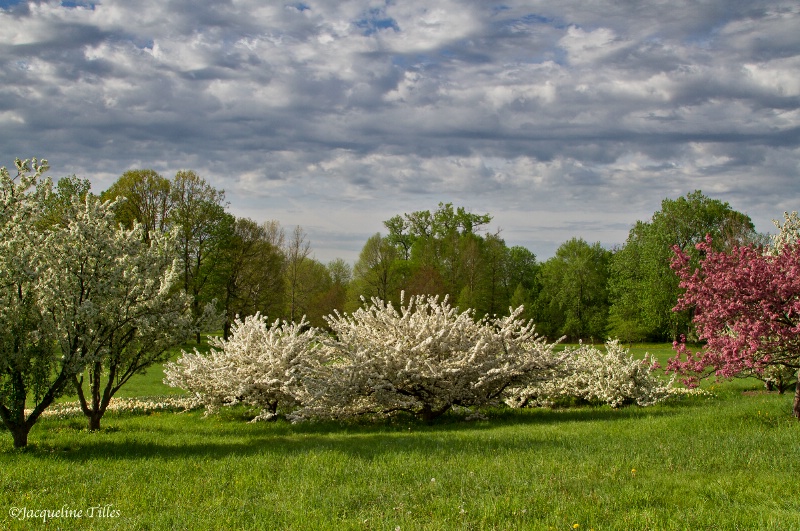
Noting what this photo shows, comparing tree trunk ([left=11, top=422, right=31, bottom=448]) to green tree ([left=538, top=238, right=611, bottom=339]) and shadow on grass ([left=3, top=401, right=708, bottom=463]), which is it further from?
green tree ([left=538, top=238, right=611, bottom=339])

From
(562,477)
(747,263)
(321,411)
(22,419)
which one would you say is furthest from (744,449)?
(22,419)

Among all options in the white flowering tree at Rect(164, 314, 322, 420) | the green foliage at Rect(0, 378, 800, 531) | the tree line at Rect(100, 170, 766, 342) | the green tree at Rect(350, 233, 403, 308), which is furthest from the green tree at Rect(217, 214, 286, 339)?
the green foliage at Rect(0, 378, 800, 531)

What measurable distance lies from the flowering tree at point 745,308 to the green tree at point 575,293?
49.1 m

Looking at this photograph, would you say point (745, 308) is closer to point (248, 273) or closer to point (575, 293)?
point (248, 273)

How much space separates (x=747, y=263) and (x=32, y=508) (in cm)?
1192

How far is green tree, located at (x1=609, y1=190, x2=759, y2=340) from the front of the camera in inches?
1921

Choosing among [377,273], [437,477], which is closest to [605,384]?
[437,477]

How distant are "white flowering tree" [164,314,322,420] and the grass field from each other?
2.31 m

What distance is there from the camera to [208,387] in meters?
15.8

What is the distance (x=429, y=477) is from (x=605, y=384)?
9903 millimetres

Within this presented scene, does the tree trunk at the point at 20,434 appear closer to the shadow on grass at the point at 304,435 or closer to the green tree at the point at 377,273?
the shadow on grass at the point at 304,435

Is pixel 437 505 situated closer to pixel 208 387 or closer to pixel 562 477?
pixel 562 477

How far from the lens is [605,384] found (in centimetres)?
1622

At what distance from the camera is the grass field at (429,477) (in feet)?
20.1
